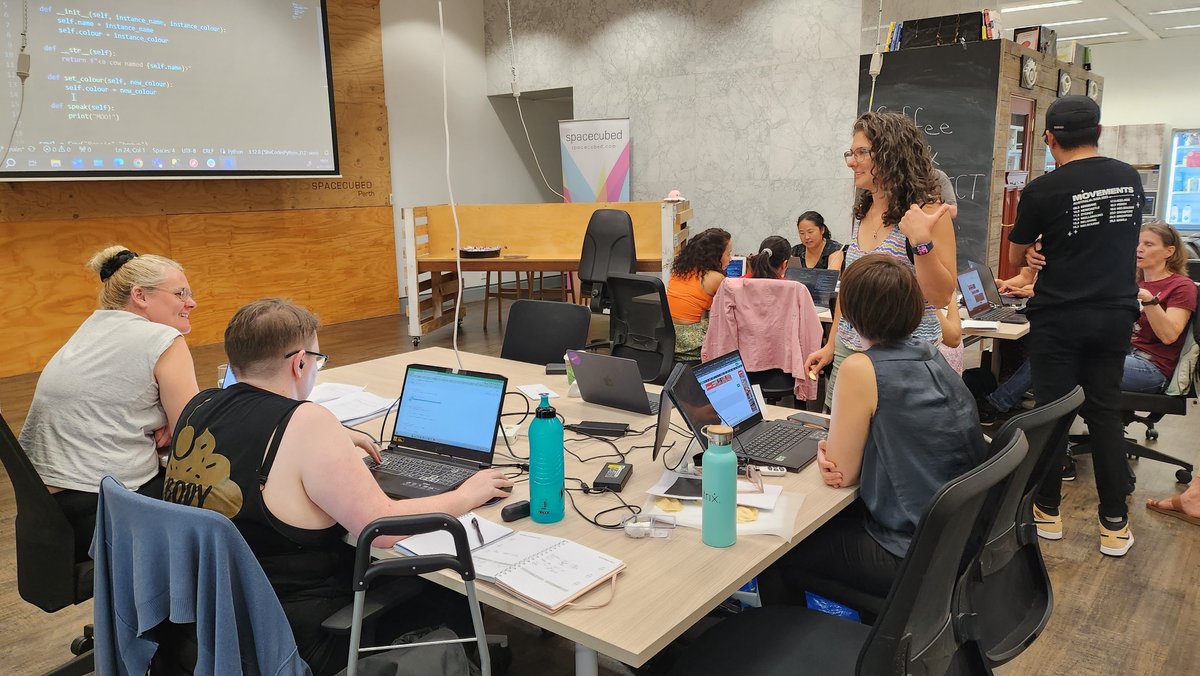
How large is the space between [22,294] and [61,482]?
4807 millimetres

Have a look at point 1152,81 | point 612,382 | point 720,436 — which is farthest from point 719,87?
point 1152,81

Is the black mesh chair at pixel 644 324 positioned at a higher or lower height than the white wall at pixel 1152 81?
lower

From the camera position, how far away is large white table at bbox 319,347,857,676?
129cm

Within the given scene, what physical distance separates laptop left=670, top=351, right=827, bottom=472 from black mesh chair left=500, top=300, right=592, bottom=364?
48.4 inches

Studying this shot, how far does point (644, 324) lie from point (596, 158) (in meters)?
5.30

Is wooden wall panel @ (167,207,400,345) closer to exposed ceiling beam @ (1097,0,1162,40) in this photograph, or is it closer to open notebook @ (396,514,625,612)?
open notebook @ (396,514,625,612)

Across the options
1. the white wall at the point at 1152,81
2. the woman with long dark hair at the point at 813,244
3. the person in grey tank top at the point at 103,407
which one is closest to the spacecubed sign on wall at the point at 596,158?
the woman with long dark hair at the point at 813,244

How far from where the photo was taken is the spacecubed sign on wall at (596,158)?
8.59 meters

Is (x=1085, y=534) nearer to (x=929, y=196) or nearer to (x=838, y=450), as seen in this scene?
(x=929, y=196)

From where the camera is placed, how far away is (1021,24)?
34.0 feet

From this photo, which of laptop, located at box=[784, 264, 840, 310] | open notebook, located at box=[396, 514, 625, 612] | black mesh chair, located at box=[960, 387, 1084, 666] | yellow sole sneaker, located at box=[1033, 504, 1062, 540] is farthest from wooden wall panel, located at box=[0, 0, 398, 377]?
black mesh chair, located at box=[960, 387, 1084, 666]

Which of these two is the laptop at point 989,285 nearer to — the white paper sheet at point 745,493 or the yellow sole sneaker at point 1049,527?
the yellow sole sneaker at point 1049,527

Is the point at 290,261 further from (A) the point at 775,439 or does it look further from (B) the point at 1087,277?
(B) the point at 1087,277

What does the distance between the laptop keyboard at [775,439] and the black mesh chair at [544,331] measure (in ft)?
4.25
